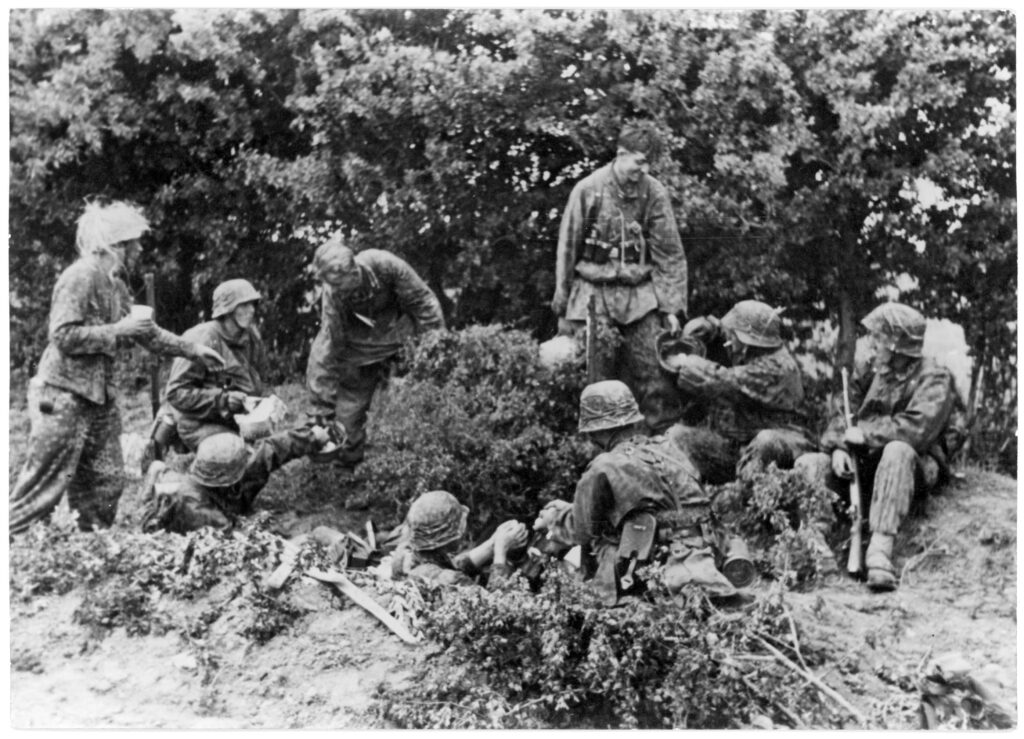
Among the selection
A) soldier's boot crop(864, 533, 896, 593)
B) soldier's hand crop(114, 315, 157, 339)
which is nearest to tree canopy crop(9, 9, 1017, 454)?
soldier's hand crop(114, 315, 157, 339)

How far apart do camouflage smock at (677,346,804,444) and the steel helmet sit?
2.65 m

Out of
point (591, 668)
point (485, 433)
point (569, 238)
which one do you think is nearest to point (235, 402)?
point (485, 433)

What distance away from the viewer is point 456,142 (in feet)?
35.8

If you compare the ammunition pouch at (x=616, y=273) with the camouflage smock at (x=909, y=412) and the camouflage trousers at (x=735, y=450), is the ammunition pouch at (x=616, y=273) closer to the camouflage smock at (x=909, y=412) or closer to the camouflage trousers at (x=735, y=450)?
the camouflage trousers at (x=735, y=450)

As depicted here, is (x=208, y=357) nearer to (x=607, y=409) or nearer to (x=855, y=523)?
(x=607, y=409)

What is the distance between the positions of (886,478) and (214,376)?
13.2 feet

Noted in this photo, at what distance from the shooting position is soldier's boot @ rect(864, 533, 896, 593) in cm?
1003

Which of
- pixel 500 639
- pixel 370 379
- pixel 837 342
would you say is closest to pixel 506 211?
pixel 370 379

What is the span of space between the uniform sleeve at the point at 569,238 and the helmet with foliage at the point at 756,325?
1.04 m

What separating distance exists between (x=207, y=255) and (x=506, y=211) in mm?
1877

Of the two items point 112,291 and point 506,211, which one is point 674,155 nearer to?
point 506,211

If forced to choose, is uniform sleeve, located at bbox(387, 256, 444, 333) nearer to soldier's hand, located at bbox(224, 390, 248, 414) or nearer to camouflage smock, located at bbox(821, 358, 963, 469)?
soldier's hand, located at bbox(224, 390, 248, 414)

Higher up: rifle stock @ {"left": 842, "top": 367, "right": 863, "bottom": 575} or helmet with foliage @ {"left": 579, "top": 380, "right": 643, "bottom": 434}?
helmet with foliage @ {"left": 579, "top": 380, "right": 643, "bottom": 434}

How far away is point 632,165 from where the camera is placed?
10633mm
